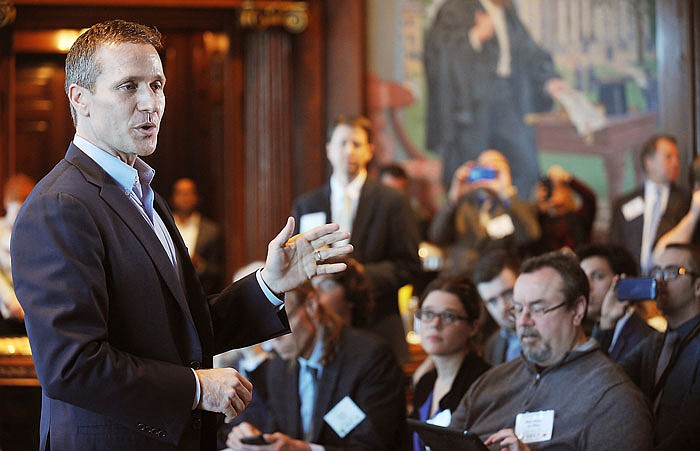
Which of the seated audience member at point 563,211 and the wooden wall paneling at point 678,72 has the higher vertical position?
the wooden wall paneling at point 678,72

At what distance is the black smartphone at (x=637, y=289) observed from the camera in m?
3.92

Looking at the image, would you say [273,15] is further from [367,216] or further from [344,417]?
[344,417]

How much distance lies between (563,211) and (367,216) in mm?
2427

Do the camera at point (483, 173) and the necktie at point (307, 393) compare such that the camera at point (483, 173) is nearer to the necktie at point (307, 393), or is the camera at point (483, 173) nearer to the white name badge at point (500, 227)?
the white name badge at point (500, 227)

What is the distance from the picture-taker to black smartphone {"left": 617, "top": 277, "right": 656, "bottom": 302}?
392 cm

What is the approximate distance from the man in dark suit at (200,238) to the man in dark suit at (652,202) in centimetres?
309

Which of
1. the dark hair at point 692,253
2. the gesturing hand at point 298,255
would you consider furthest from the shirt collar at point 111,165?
the dark hair at point 692,253

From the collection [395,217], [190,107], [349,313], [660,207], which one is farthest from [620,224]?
[190,107]

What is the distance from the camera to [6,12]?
27.3 feet

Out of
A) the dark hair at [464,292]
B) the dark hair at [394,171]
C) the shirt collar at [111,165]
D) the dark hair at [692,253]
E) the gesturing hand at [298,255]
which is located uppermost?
the shirt collar at [111,165]

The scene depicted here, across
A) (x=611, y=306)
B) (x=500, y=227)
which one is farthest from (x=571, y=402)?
(x=500, y=227)

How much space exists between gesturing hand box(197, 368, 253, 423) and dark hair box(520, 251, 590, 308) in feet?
5.47

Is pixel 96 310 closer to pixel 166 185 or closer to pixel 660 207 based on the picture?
pixel 660 207

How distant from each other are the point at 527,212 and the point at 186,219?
3084 millimetres
